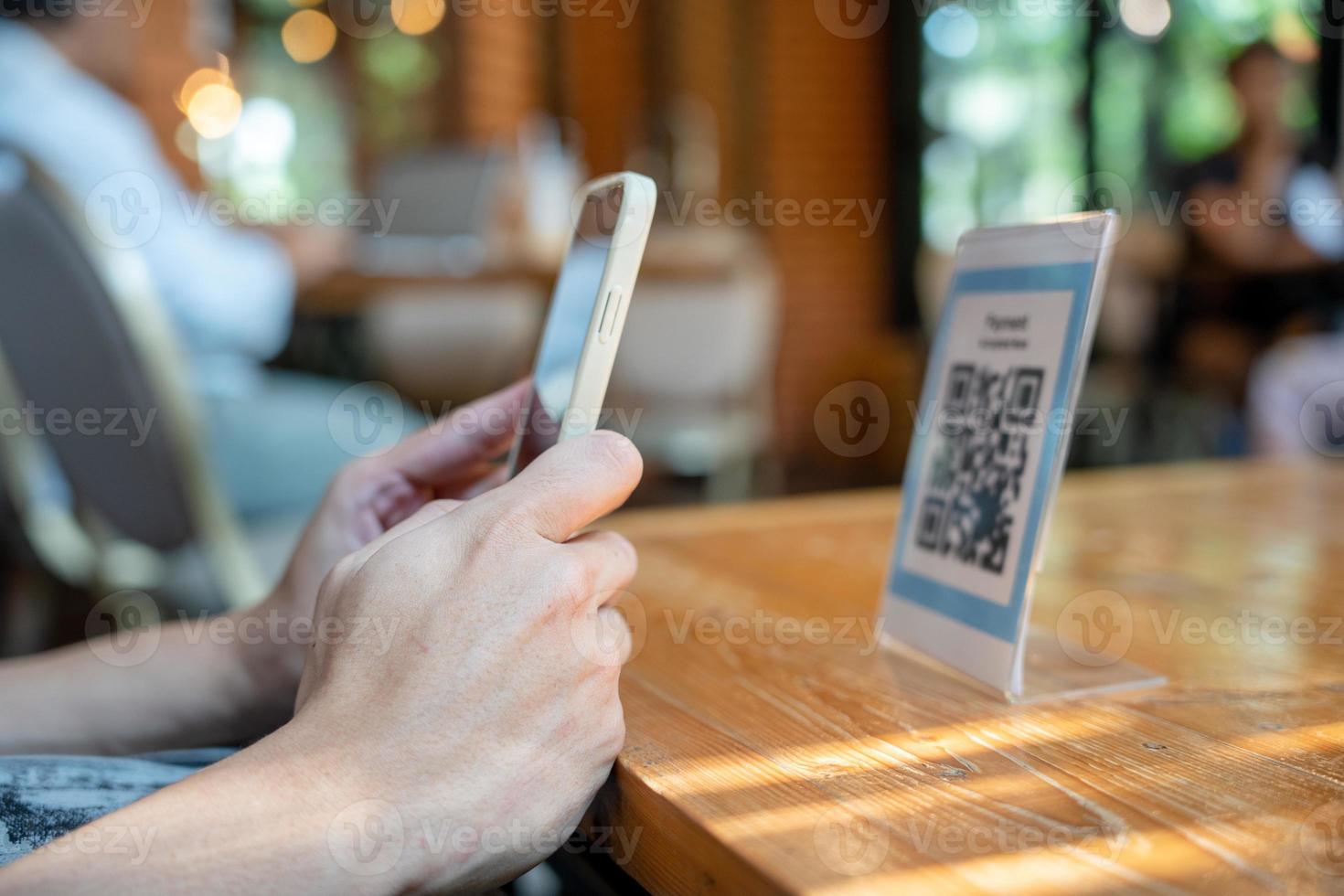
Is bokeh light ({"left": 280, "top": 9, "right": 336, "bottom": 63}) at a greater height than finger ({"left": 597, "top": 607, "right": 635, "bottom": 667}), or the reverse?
bokeh light ({"left": 280, "top": 9, "right": 336, "bottom": 63})

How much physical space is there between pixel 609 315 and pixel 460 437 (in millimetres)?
188

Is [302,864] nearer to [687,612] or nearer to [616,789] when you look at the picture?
[616,789]

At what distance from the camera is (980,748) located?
1.64ft

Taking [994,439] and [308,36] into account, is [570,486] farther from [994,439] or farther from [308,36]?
[308,36]

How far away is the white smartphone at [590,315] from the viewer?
1.77 ft

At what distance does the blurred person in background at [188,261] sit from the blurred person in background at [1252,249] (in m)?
2.49

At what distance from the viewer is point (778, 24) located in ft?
16.4

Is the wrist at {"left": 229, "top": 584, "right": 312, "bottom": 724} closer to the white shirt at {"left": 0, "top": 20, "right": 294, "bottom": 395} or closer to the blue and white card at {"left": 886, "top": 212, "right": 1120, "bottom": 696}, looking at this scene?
the blue and white card at {"left": 886, "top": 212, "right": 1120, "bottom": 696}

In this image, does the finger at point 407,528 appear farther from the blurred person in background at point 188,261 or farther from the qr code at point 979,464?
the blurred person in background at point 188,261

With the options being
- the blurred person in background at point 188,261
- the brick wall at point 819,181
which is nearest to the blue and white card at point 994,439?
the blurred person in background at point 188,261

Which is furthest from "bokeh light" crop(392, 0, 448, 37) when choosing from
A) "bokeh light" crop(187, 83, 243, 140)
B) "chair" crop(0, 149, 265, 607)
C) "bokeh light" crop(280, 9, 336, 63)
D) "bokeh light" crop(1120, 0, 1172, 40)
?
"chair" crop(0, 149, 265, 607)

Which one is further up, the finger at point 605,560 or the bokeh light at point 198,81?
the bokeh light at point 198,81

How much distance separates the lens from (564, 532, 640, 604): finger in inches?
19.6

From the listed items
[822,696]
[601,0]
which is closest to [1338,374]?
[822,696]
